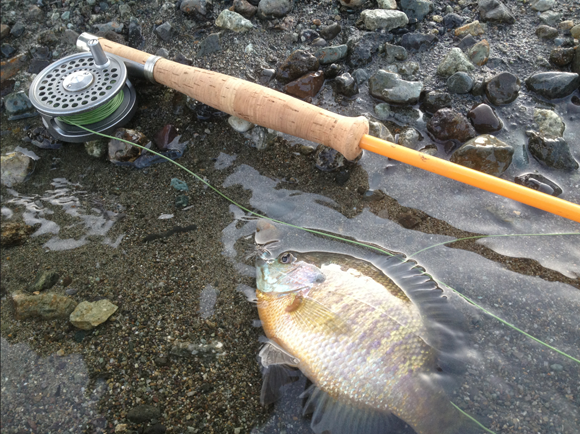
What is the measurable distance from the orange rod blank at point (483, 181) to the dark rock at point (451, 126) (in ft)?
2.45

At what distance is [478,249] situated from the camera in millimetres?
2648

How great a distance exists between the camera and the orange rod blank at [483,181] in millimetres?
2238

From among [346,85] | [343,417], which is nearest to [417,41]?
[346,85]

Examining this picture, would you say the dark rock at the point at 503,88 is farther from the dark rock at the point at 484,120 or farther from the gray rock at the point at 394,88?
the gray rock at the point at 394,88

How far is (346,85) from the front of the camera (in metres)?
3.38

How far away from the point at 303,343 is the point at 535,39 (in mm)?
3354

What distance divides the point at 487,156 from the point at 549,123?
0.67m

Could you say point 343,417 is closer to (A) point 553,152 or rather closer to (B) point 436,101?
(A) point 553,152

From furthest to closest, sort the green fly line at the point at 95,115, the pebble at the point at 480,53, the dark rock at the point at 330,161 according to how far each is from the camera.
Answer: the pebble at the point at 480,53
the green fly line at the point at 95,115
the dark rock at the point at 330,161

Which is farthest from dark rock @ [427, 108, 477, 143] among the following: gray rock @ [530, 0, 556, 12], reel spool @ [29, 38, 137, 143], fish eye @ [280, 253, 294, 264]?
reel spool @ [29, 38, 137, 143]

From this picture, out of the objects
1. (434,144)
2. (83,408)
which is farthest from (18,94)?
(434,144)

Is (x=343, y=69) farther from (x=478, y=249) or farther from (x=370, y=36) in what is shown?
(x=478, y=249)

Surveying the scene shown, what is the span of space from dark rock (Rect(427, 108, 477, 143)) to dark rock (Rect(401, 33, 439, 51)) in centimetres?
86

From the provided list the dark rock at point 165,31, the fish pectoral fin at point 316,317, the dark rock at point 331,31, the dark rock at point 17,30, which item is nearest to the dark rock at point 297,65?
the dark rock at point 331,31
